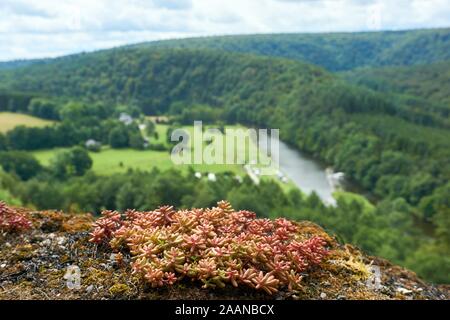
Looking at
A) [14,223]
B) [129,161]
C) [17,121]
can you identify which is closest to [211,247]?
[14,223]

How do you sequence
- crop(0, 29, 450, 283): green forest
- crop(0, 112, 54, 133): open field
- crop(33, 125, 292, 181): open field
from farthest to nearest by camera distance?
crop(0, 112, 54, 133): open field < crop(33, 125, 292, 181): open field < crop(0, 29, 450, 283): green forest

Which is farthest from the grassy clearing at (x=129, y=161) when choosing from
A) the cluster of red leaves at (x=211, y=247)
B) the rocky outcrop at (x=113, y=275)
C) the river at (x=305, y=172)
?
the cluster of red leaves at (x=211, y=247)

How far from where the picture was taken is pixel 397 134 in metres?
119

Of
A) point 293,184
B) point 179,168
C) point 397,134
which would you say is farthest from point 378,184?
point 179,168

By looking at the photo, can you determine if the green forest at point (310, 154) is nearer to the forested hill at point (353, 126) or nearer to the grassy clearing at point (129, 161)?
the forested hill at point (353, 126)

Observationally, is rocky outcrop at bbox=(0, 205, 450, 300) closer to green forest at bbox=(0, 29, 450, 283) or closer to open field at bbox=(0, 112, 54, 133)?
green forest at bbox=(0, 29, 450, 283)

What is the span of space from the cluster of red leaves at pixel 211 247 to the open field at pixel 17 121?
14135cm

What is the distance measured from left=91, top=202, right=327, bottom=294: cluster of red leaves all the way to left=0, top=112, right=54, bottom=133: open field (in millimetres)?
141348

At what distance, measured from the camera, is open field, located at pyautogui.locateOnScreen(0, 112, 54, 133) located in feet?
457

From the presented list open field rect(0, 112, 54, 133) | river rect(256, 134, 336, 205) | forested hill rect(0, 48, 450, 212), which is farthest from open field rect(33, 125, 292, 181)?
forested hill rect(0, 48, 450, 212)

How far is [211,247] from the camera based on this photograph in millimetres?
5988

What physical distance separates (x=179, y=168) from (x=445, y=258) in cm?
6664

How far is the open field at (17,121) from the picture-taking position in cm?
13938

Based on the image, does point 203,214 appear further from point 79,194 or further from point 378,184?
point 378,184
